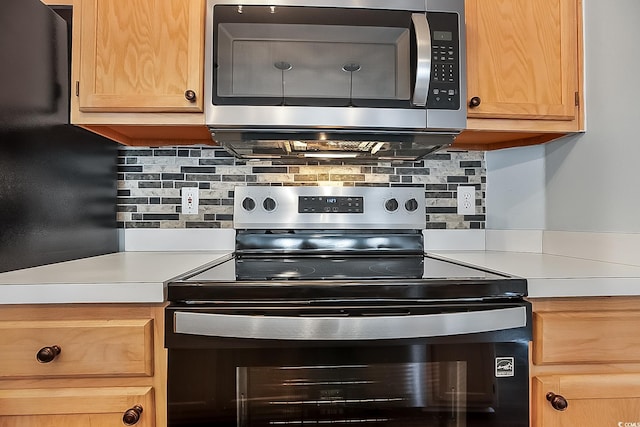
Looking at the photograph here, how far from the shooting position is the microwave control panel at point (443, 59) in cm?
128

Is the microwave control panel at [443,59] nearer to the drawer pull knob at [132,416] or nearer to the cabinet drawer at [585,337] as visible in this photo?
the cabinet drawer at [585,337]

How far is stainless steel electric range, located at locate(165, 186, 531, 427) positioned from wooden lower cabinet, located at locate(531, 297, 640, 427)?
0.13 ft

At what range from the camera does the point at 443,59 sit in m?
1.28

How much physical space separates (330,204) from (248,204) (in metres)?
0.30

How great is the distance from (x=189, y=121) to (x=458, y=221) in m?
1.07

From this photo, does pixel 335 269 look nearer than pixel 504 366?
No

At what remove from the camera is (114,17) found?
1.25 m

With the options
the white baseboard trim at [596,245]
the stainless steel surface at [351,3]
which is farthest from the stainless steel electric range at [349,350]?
the stainless steel surface at [351,3]

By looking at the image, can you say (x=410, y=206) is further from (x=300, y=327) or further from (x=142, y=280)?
(x=142, y=280)

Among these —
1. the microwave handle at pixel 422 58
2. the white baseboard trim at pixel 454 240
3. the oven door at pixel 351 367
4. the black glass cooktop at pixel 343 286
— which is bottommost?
the oven door at pixel 351 367

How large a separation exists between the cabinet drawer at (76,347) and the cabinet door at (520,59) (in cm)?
113

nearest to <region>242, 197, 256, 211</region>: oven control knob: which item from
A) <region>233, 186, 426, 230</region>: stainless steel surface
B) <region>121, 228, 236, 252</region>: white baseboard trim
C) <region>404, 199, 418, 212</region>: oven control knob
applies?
<region>233, 186, 426, 230</region>: stainless steel surface

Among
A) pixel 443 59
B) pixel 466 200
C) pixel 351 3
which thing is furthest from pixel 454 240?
pixel 351 3

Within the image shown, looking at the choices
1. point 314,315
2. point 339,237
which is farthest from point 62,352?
point 339,237
